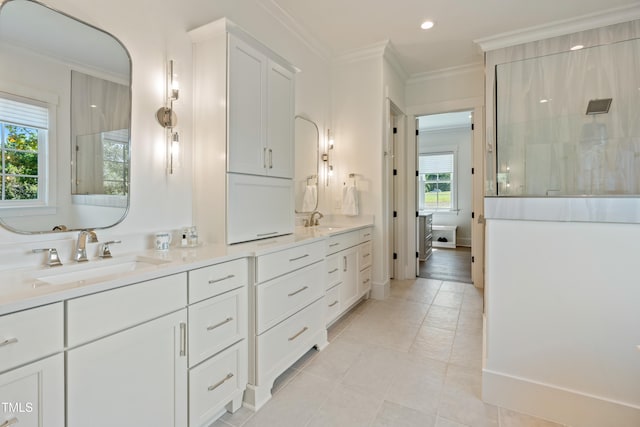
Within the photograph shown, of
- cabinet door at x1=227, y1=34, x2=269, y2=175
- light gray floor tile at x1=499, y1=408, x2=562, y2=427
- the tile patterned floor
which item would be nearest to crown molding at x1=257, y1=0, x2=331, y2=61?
cabinet door at x1=227, y1=34, x2=269, y2=175

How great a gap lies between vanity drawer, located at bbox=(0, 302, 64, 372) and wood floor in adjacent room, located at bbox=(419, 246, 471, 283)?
4413 mm

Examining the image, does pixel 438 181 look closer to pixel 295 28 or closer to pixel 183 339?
pixel 295 28

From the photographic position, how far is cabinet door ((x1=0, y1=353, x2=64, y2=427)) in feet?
2.90

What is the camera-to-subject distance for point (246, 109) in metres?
2.11

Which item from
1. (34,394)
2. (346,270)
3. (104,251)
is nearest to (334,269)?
(346,270)

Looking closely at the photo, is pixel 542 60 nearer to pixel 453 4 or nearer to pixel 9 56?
pixel 453 4

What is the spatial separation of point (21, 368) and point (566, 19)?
4703 millimetres

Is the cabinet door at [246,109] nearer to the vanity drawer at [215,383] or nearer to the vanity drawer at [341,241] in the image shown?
the vanity drawer at [341,241]

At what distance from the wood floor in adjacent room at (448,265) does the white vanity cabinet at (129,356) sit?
3.97m

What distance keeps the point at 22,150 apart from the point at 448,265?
5.56 metres

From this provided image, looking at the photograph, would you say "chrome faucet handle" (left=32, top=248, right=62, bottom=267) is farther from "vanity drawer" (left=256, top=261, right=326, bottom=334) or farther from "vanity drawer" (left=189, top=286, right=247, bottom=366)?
"vanity drawer" (left=256, top=261, right=326, bottom=334)

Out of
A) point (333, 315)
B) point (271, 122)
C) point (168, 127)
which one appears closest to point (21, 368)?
point (168, 127)

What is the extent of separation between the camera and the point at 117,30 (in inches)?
66.2

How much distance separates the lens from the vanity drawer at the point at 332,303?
2.67 m
